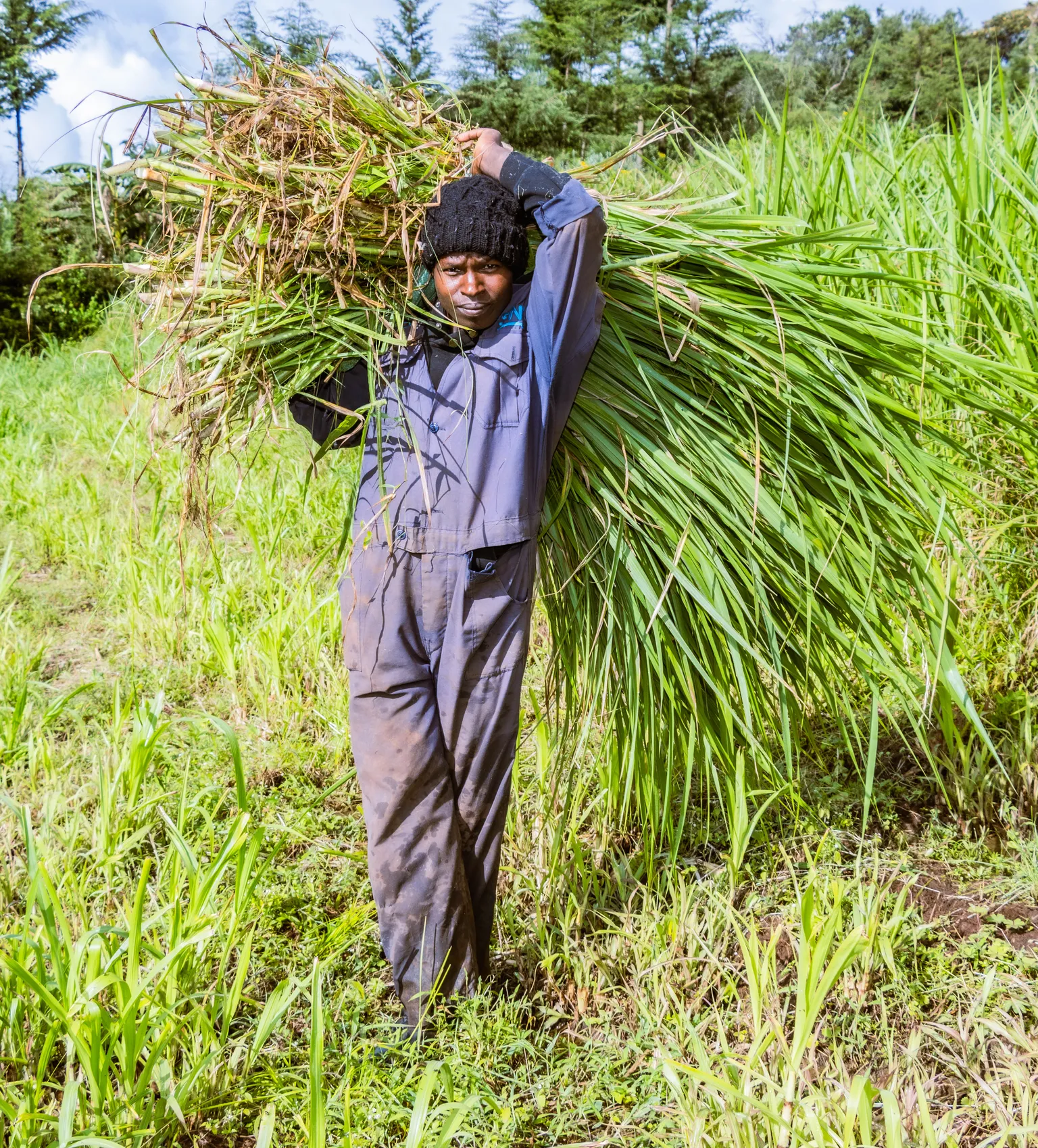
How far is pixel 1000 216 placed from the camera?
2436mm

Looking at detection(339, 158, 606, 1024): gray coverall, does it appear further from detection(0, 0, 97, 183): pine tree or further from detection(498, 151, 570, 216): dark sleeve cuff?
detection(0, 0, 97, 183): pine tree

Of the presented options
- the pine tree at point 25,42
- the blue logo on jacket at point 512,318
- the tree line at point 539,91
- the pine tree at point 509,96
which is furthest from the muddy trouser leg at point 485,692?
the pine tree at point 25,42

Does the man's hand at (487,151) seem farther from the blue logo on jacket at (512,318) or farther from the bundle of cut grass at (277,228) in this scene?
the blue logo on jacket at (512,318)

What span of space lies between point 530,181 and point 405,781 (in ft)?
3.47

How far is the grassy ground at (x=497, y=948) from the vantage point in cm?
139

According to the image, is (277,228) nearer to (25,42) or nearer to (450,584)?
(450,584)

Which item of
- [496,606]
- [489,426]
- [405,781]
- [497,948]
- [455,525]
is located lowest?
[497,948]

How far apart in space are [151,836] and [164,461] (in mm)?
2727

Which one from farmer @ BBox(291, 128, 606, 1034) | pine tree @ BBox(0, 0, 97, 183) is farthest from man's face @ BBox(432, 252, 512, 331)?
pine tree @ BBox(0, 0, 97, 183)

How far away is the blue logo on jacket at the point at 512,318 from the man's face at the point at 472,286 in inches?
0.8

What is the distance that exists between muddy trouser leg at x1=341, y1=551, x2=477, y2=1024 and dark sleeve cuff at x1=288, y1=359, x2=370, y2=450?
0.29 m

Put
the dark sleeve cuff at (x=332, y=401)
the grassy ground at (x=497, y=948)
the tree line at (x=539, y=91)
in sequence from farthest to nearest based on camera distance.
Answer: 1. the tree line at (x=539, y=91)
2. the dark sleeve cuff at (x=332, y=401)
3. the grassy ground at (x=497, y=948)

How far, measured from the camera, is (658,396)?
69.0 inches

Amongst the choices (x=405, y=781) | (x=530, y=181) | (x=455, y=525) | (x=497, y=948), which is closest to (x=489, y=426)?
(x=455, y=525)
